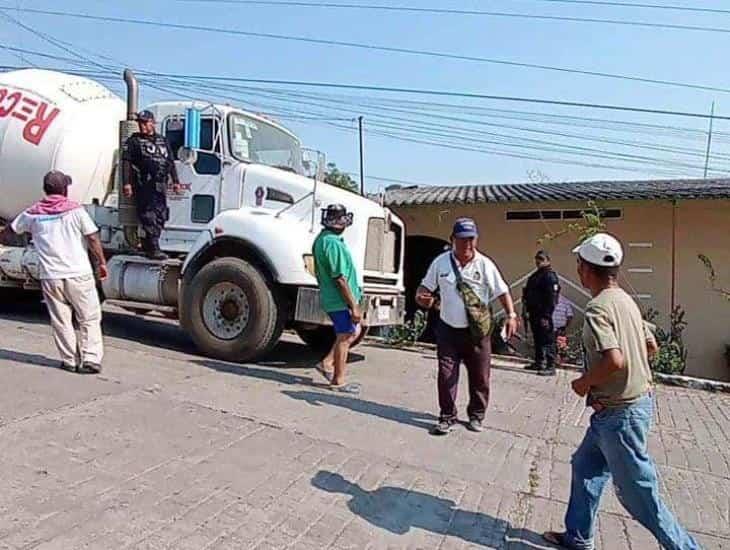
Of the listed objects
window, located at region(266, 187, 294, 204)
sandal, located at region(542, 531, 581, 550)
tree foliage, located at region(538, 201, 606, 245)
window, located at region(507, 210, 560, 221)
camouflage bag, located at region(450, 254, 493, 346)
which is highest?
window, located at region(507, 210, 560, 221)

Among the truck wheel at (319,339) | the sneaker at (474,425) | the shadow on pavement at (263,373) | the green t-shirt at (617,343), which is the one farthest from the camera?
the truck wheel at (319,339)

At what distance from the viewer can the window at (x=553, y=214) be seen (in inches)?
506

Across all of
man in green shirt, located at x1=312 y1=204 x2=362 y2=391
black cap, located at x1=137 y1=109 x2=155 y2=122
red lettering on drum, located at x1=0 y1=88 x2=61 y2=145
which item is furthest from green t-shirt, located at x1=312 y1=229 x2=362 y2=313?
red lettering on drum, located at x1=0 y1=88 x2=61 y2=145

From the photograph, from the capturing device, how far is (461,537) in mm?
3824

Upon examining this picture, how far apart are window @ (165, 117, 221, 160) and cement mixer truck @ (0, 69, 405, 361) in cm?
1

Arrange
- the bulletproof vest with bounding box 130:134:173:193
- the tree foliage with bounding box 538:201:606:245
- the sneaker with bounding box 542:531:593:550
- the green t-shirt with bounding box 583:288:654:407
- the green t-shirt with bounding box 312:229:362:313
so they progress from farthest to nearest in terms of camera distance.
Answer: the tree foliage with bounding box 538:201:606:245 → the bulletproof vest with bounding box 130:134:173:193 → the green t-shirt with bounding box 312:229:362:313 → the sneaker with bounding box 542:531:593:550 → the green t-shirt with bounding box 583:288:654:407

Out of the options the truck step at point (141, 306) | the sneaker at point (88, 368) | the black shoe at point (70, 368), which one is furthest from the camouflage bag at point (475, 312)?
the truck step at point (141, 306)

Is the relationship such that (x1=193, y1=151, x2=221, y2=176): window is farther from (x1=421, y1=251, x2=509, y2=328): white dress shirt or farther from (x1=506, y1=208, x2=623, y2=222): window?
(x1=506, y1=208, x2=623, y2=222): window

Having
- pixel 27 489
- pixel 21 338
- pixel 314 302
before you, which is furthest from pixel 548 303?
pixel 27 489

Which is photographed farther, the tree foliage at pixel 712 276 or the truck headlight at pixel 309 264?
the tree foliage at pixel 712 276

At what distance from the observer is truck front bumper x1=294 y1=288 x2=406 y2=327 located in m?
7.31

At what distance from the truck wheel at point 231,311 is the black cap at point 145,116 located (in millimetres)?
1927

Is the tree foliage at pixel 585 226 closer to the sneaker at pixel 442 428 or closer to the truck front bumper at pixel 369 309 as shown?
the truck front bumper at pixel 369 309

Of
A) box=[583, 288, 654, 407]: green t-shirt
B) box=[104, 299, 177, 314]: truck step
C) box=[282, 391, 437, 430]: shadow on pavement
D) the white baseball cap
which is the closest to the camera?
box=[583, 288, 654, 407]: green t-shirt
